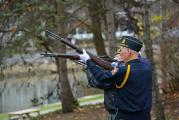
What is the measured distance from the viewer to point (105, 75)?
5.89 metres

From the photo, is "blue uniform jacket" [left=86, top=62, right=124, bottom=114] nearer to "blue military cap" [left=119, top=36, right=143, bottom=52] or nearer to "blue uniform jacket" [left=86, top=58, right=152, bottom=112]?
"blue uniform jacket" [left=86, top=58, right=152, bottom=112]

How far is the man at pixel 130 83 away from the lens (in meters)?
6.02

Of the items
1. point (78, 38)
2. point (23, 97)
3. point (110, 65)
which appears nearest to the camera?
point (110, 65)

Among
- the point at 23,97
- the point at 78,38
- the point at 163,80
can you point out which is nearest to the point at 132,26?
the point at 163,80

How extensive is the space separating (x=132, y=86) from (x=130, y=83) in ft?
0.15

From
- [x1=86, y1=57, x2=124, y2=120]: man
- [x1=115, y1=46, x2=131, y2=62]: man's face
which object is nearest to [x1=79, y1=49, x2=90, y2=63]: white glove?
[x1=86, y1=57, x2=124, y2=120]: man

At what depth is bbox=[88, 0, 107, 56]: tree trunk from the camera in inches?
680

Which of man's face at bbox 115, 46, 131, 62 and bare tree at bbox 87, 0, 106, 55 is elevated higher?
bare tree at bbox 87, 0, 106, 55

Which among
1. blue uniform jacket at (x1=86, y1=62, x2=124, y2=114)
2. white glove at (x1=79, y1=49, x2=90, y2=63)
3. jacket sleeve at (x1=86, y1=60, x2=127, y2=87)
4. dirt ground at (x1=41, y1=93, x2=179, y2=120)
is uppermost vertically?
white glove at (x1=79, y1=49, x2=90, y2=63)

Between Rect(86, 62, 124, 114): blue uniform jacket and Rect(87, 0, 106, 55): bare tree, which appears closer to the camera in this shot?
Rect(86, 62, 124, 114): blue uniform jacket

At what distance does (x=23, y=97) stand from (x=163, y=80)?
A: 32.2 feet

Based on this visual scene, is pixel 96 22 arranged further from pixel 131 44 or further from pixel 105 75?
pixel 105 75

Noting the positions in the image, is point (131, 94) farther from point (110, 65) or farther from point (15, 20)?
point (15, 20)

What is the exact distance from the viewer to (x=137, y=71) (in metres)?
6.11
